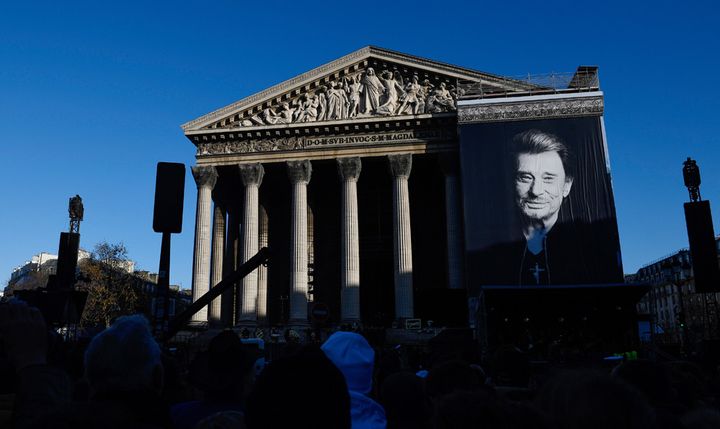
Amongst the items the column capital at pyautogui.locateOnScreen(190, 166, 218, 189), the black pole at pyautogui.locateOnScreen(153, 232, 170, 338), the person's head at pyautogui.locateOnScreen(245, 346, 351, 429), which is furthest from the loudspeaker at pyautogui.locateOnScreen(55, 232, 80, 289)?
the person's head at pyautogui.locateOnScreen(245, 346, 351, 429)

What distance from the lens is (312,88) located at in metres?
33.0

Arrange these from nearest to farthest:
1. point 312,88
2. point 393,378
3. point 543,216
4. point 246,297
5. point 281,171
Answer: point 393,378, point 543,216, point 246,297, point 312,88, point 281,171

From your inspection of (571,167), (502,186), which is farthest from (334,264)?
(571,167)

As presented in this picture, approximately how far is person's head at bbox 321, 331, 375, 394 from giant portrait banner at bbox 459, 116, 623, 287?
24.3m

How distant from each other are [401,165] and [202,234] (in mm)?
11596

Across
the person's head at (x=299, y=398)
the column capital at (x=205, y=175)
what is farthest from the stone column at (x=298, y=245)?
the person's head at (x=299, y=398)

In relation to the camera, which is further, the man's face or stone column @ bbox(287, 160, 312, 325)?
stone column @ bbox(287, 160, 312, 325)

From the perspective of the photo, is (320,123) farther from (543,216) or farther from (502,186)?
(543,216)

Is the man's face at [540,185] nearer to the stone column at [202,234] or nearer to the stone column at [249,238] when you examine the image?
the stone column at [249,238]

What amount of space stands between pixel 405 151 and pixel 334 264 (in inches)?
381

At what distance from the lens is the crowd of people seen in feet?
5.69

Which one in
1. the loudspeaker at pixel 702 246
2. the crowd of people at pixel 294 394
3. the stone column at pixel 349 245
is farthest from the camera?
the stone column at pixel 349 245

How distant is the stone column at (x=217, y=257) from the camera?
32625mm

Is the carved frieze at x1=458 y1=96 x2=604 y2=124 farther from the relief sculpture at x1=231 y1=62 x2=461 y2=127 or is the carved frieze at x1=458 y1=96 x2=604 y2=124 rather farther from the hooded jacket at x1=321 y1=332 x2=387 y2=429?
the hooded jacket at x1=321 y1=332 x2=387 y2=429
